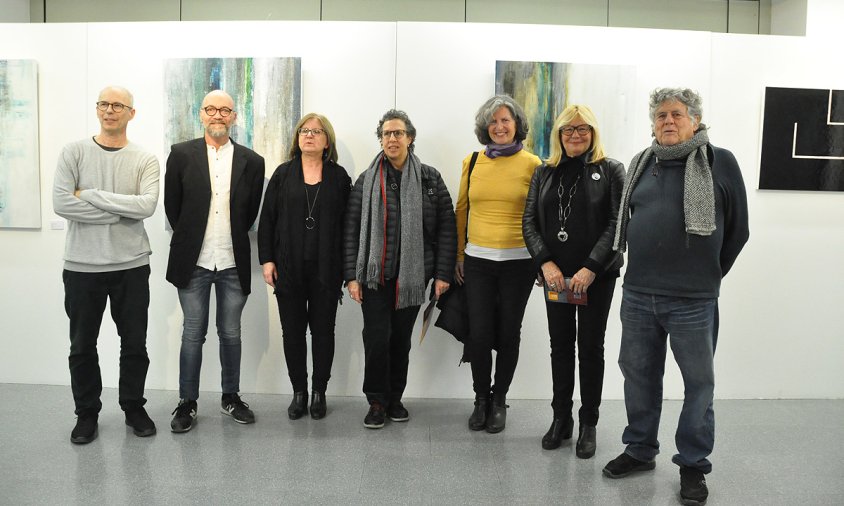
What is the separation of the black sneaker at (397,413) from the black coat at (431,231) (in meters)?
0.81

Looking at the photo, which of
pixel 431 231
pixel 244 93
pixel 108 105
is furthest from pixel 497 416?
pixel 108 105

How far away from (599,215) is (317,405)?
1953mm

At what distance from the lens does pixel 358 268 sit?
347 centimetres

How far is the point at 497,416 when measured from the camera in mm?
3508

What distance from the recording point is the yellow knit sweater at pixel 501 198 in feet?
10.8

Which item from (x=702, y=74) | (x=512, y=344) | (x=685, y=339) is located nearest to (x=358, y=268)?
(x=512, y=344)

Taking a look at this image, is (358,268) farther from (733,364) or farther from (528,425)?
(733,364)

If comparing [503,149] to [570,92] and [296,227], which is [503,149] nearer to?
[570,92]

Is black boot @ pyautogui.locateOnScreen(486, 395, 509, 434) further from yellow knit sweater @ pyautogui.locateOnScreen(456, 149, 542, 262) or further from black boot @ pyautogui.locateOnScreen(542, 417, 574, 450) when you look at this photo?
yellow knit sweater @ pyautogui.locateOnScreen(456, 149, 542, 262)

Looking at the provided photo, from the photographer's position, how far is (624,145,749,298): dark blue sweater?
2646 millimetres

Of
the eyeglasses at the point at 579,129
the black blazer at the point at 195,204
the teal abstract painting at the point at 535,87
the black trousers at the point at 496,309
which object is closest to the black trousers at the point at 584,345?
the black trousers at the point at 496,309

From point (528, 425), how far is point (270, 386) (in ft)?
5.70

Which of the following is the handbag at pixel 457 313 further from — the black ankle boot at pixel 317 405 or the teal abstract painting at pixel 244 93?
the teal abstract painting at pixel 244 93

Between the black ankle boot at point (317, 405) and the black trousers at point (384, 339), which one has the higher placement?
the black trousers at point (384, 339)
